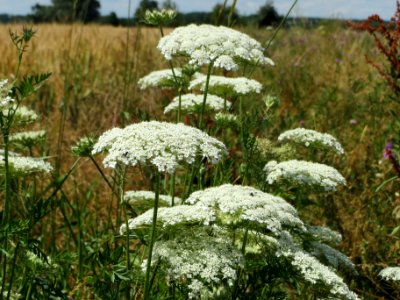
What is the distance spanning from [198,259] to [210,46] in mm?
1155

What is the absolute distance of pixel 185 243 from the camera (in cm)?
219

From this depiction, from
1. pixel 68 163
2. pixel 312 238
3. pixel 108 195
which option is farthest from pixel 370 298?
pixel 68 163

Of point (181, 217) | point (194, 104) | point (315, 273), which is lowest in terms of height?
point (315, 273)

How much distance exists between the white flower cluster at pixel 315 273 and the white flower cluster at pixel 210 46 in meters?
0.98

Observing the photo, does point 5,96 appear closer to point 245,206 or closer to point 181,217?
point 181,217

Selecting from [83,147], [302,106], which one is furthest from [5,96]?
[302,106]

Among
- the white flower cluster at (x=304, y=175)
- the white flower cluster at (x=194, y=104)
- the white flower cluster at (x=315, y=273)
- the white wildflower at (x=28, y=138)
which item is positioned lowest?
the white flower cluster at (x=315, y=273)

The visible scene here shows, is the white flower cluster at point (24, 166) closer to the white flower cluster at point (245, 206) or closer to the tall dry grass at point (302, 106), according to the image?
the tall dry grass at point (302, 106)

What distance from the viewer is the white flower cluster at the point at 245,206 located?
211 cm

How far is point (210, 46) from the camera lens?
2861 millimetres

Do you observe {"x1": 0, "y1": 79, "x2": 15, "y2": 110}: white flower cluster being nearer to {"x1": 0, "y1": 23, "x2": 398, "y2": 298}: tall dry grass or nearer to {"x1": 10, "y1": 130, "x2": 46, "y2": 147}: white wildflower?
{"x1": 0, "y1": 23, "x2": 398, "y2": 298}: tall dry grass

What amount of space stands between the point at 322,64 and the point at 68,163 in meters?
5.60

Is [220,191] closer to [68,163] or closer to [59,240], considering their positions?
[59,240]

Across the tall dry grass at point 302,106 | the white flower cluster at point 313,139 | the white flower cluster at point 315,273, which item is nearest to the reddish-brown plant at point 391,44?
the tall dry grass at point 302,106
